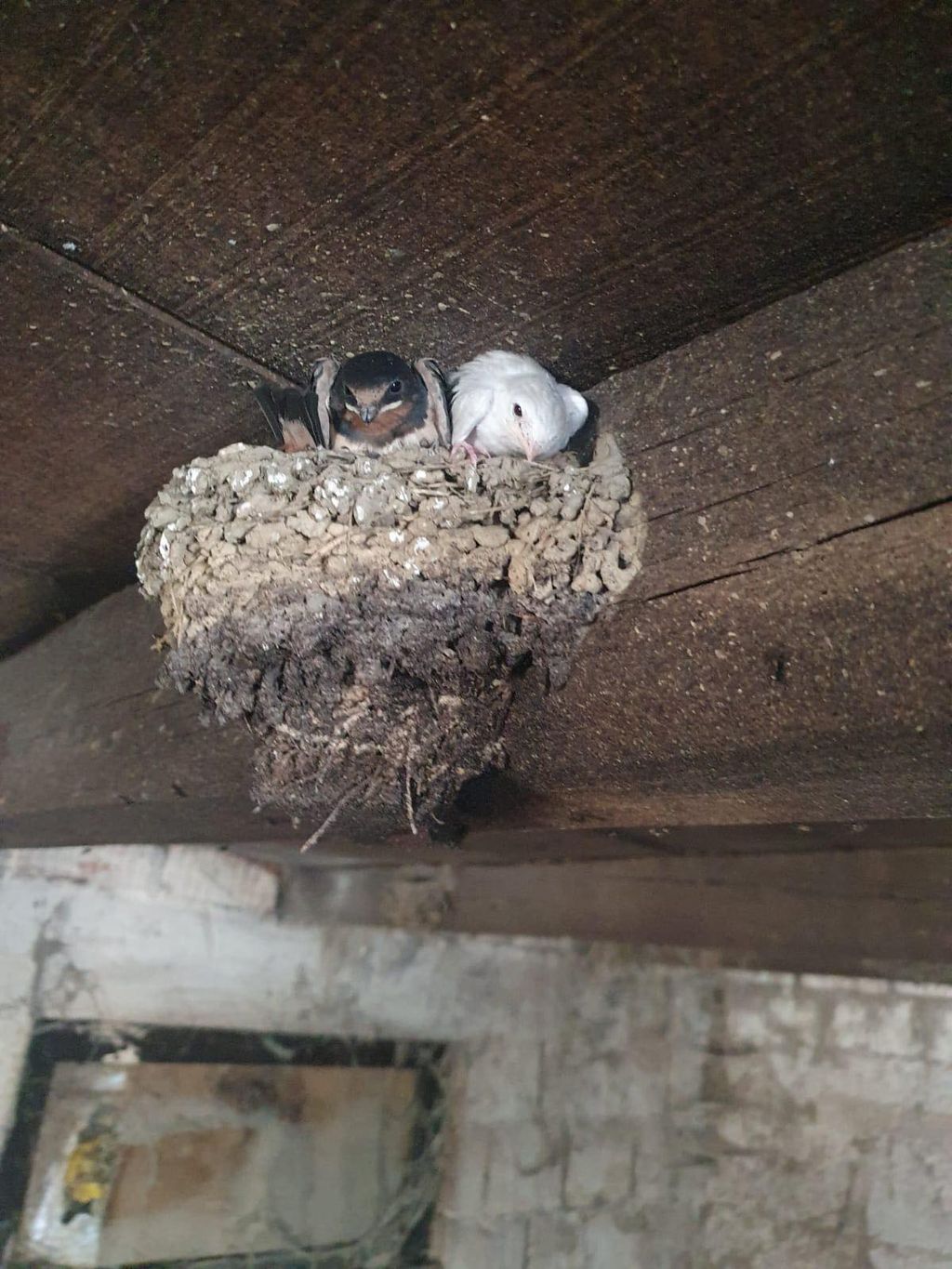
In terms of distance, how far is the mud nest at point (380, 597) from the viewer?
108 centimetres

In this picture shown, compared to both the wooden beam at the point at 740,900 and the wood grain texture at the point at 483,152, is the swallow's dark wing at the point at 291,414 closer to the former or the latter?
the wood grain texture at the point at 483,152

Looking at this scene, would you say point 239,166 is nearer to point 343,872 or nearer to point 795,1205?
point 795,1205

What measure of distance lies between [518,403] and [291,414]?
0.32m

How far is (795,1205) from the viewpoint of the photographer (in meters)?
2.28

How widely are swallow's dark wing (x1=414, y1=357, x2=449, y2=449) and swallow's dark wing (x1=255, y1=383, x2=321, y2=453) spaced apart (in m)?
0.16

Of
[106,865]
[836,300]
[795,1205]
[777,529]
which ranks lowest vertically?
[795,1205]

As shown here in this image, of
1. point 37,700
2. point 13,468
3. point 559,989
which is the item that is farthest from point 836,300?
point 559,989

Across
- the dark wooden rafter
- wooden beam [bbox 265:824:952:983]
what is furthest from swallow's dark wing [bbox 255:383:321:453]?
wooden beam [bbox 265:824:952:983]

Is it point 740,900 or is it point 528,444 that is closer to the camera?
point 528,444

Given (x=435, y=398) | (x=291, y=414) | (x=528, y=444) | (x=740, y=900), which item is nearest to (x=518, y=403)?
(x=528, y=444)

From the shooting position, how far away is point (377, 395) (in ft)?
4.31

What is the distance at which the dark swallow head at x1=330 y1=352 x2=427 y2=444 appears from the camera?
126 cm

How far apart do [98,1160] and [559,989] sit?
1.42 meters

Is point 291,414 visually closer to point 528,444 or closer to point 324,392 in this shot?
point 324,392
